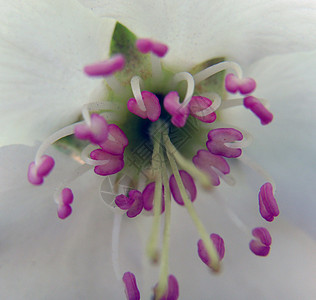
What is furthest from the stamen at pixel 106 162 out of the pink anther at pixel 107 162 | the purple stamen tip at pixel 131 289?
the purple stamen tip at pixel 131 289

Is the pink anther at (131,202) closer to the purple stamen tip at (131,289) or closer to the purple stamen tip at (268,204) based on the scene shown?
the purple stamen tip at (131,289)

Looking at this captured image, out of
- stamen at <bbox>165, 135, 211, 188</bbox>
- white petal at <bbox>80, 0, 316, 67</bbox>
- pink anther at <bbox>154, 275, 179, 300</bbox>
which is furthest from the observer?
pink anther at <bbox>154, 275, 179, 300</bbox>

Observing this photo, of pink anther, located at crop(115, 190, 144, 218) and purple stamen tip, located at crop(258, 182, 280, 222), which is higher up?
purple stamen tip, located at crop(258, 182, 280, 222)

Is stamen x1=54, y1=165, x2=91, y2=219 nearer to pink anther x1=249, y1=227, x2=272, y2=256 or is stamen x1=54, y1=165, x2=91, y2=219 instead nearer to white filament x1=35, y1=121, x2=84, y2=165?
white filament x1=35, y1=121, x2=84, y2=165

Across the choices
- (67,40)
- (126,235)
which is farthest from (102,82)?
(126,235)

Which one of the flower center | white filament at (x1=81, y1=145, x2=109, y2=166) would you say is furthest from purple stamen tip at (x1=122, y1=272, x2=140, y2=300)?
white filament at (x1=81, y1=145, x2=109, y2=166)

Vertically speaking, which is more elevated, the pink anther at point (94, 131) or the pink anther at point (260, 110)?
the pink anther at point (260, 110)

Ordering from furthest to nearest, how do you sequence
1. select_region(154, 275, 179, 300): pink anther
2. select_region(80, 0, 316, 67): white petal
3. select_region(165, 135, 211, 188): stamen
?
select_region(154, 275, 179, 300): pink anther < select_region(80, 0, 316, 67): white petal < select_region(165, 135, 211, 188): stamen
